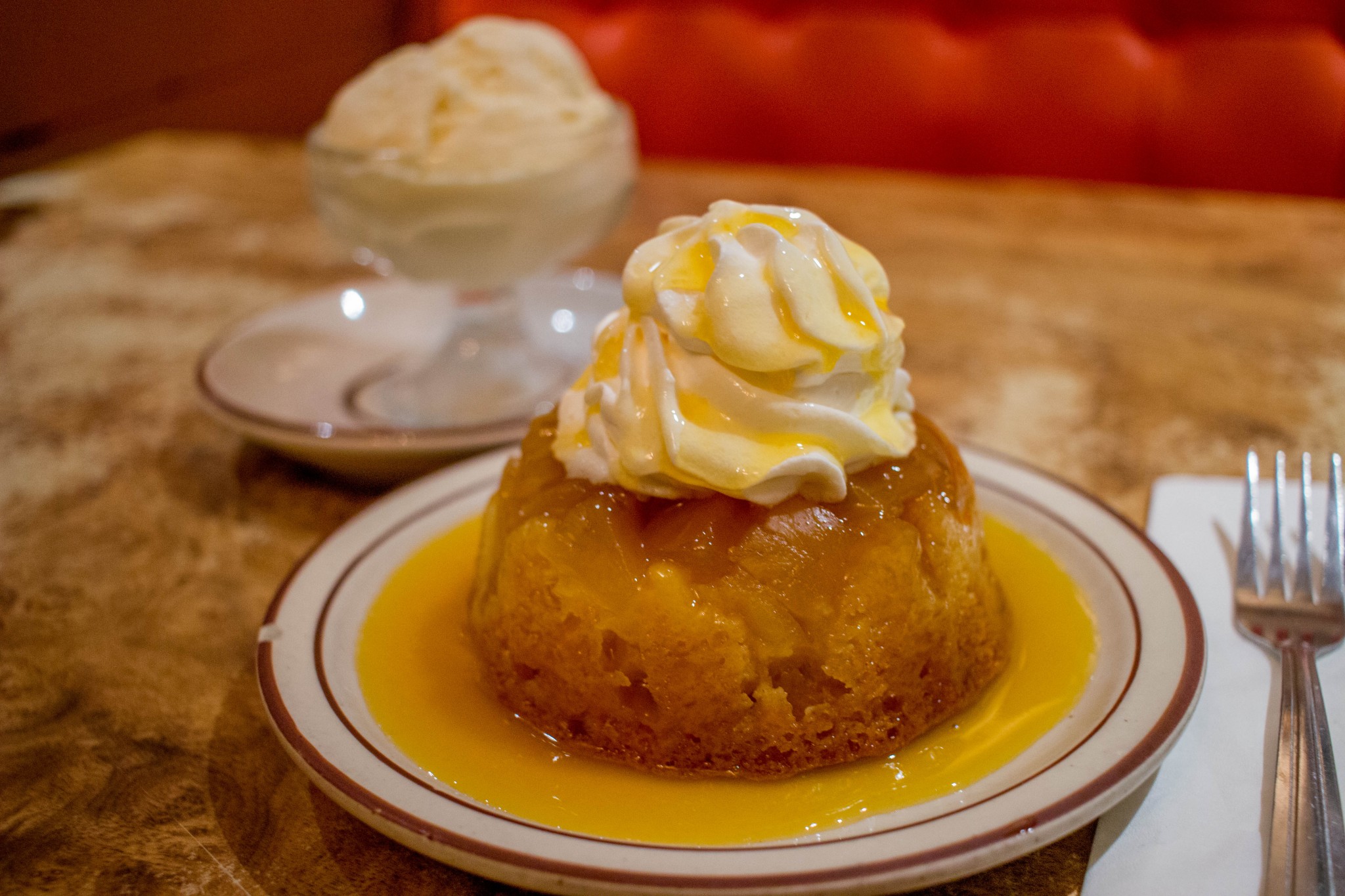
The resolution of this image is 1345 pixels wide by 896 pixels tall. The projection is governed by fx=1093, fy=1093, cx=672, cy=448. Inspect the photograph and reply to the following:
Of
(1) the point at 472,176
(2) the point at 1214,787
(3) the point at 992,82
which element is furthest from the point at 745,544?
(3) the point at 992,82

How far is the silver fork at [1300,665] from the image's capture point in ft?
2.40

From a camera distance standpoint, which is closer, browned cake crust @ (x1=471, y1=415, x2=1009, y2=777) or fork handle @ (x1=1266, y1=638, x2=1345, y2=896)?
fork handle @ (x1=1266, y1=638, x2=1345, y2=896)

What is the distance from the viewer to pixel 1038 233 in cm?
241

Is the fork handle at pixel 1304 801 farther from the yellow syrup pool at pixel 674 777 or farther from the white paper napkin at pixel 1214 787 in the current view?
the yellow syrup pool at pixel 674 777

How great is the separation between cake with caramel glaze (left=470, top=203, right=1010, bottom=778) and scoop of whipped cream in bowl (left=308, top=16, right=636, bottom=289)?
65cm

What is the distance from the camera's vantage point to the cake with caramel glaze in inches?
36.4

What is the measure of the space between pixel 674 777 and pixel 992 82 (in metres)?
2.65

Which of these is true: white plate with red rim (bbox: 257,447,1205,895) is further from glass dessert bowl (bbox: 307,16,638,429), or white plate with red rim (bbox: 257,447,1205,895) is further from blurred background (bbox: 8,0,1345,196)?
blurred background (bbox: 8,0,1345,196)

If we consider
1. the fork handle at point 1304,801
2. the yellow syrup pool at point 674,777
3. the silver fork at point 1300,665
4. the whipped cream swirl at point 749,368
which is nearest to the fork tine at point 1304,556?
the silver fork at point 1300,665

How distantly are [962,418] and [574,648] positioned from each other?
0.92m

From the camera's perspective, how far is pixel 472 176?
61.9 inches

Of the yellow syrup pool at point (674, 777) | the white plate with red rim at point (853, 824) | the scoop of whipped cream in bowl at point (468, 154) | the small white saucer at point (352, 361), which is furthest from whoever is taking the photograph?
the scoop of whipped cream in bowl at point (468, 154)

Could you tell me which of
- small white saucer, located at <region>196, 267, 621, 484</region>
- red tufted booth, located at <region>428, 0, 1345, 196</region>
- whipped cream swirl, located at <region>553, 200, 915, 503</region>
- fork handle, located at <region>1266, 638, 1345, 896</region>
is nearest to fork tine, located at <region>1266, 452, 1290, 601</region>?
fork handle, located at <region>1266, 638, 1345, 896</region>

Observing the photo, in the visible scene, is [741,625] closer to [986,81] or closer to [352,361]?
[352,361]
